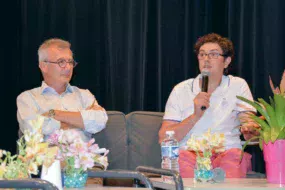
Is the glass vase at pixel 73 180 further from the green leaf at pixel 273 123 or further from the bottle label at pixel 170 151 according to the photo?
the green leaf at pixel 273 123

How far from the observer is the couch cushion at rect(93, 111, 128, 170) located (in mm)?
3965

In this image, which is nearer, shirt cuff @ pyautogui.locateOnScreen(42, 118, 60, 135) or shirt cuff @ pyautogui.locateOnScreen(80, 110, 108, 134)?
shirt cuff @ pyautogui.locateOnScreen(42, 118, 60, 135)

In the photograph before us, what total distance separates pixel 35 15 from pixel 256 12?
1.67 m

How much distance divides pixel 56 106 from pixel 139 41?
1.00 m

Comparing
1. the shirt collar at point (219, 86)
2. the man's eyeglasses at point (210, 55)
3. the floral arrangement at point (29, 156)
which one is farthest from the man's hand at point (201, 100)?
the floral arrangement at point (29, 156)

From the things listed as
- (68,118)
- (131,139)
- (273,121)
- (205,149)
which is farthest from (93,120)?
(273,121)

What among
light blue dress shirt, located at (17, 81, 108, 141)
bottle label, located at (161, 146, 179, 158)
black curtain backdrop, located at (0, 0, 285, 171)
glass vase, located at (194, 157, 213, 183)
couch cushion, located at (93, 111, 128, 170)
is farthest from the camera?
black curtain backdrop, located at (0, 0, 285, 171)

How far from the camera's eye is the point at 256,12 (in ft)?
14.7

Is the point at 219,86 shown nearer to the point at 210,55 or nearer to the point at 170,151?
the point at 210,55

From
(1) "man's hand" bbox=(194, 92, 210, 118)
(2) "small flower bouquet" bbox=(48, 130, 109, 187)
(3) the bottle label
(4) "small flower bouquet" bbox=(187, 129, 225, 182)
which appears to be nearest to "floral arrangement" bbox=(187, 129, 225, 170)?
(4) "small flower bouquet" bbox=(187, 129, 225, 182)

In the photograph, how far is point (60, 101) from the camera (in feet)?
12.5

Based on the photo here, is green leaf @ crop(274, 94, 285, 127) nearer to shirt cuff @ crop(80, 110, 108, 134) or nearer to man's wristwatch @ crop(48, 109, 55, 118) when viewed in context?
shirt cuff @ crop(80, 110, 108, 134)

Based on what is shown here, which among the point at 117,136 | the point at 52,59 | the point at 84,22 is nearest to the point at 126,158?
the point at 117,136

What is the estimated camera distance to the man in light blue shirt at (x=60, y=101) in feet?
12.0
